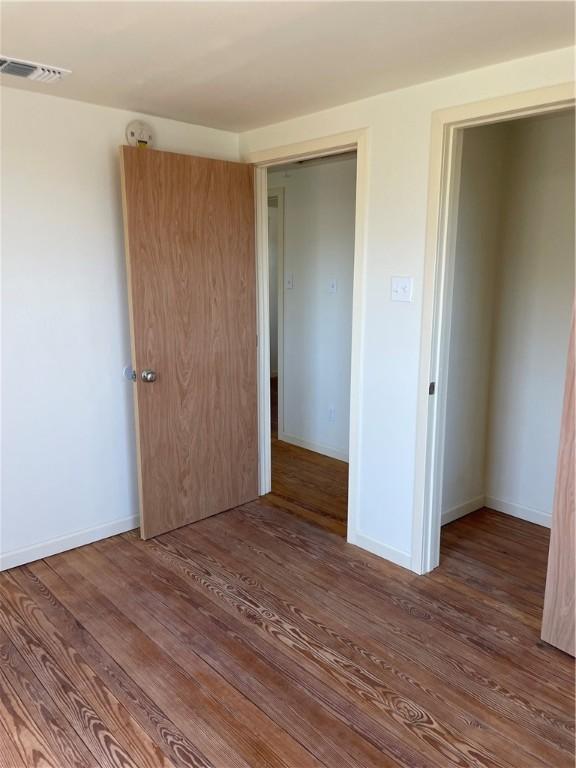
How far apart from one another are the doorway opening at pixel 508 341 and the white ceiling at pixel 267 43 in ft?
2.87

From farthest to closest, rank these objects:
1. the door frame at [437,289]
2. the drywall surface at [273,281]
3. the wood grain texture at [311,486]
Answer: the drywall surface at [273,281]
the wood grain texture at [311,486]
the door frame at [437,289]

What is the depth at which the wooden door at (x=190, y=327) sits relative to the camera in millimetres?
2814

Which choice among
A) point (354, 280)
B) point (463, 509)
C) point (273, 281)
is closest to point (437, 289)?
point (354, 280)

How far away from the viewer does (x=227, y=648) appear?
2.19m

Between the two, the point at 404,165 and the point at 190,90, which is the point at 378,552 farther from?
the point at 190,90

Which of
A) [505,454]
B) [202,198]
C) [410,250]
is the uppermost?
[202,198]

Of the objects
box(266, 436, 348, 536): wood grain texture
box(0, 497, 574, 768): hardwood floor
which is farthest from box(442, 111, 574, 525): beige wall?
box(266, 436, 348, 536): wood grain texture

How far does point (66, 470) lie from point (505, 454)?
8.15 ft

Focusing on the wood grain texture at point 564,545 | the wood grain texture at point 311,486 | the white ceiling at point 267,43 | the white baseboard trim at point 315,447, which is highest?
the white ceiling at point 267,43

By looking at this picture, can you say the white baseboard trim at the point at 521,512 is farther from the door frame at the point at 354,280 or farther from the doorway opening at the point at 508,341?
the door frame at the point at 354,280

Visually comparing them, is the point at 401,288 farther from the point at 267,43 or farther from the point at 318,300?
the point at 318,300

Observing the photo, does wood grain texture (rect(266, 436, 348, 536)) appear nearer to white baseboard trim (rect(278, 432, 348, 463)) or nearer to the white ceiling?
white baseboard trim (rect(278, 432, 348, 463))

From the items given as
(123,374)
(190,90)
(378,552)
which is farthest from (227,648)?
(190,90)

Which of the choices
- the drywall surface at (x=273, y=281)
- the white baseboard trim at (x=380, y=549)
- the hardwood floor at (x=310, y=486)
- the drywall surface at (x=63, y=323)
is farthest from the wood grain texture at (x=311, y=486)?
the drywall surface at (x=273, y=281)
